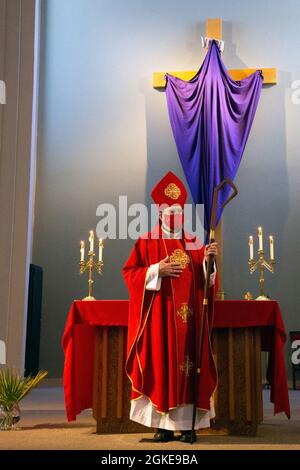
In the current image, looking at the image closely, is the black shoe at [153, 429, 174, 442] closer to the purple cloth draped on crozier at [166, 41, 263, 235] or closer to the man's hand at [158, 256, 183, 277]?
the man's hand at [158, 256, 183, 277]

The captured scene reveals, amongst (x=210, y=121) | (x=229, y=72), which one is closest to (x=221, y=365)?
(x=210, y=121)

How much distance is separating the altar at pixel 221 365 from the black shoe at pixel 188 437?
538mm

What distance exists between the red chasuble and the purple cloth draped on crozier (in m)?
3.69

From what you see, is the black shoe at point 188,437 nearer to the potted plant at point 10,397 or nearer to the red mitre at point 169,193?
the potted plant at point 10,397

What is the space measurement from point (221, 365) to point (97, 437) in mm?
1035

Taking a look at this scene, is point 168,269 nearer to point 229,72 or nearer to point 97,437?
point 97,437

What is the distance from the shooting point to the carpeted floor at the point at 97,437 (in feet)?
12.5

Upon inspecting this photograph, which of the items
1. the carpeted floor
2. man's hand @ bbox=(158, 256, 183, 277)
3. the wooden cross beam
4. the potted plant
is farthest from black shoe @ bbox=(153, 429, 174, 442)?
the wooden cross beam

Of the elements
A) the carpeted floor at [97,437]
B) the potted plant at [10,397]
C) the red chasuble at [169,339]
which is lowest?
the carpeted floor at [97,437]

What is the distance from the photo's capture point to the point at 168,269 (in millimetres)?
4125

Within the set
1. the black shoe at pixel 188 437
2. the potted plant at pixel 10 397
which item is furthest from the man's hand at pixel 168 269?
the potted plant at pixel 10 397

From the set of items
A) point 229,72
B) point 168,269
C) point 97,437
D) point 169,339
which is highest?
point 229,72

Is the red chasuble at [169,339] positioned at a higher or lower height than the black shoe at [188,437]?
higher

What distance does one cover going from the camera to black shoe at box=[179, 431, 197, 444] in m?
3.88
